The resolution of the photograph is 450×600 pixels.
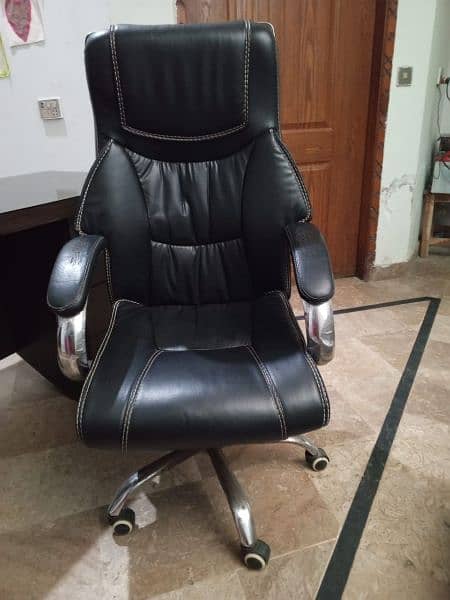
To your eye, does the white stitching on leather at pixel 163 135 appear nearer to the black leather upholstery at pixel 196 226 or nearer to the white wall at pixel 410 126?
the black leather upholstery at pixel 196 226

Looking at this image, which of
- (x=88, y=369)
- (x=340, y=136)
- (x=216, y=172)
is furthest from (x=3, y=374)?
(x=340, y=136)

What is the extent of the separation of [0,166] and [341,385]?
183 centimetres

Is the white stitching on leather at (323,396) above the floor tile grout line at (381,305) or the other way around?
above

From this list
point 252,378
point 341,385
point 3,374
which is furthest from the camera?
point 3,374

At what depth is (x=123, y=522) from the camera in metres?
0.97

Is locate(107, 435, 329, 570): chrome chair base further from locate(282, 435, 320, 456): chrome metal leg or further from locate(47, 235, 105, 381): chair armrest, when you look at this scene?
locate(47, 235, 105, 381): chair armrest

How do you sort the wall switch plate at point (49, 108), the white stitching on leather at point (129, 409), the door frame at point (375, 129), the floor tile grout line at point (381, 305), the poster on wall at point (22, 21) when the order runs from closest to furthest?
the white stitching on leather at point (129, 409)
the poster on wall at point (22, 21)
the wall switch plate at point (49, 108)
the door frame at point (375, 129)
the floor tile grout line at point (381, 305)

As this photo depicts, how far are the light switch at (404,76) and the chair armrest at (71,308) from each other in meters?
1.98

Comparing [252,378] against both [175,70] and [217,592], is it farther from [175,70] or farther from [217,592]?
[175,70]

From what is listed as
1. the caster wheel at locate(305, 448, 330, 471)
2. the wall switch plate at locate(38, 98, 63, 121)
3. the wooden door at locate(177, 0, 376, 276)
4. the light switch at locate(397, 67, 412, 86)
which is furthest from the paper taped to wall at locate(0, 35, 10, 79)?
the caster wheel at locate(305, 448, 330, 471)

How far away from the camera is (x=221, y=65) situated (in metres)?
0.99

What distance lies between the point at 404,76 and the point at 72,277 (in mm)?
2053

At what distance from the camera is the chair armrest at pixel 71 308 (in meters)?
0.76

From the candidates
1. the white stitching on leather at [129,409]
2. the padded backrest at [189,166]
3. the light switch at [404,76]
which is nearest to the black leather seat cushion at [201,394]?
the white stitching on leather at [129,409]
